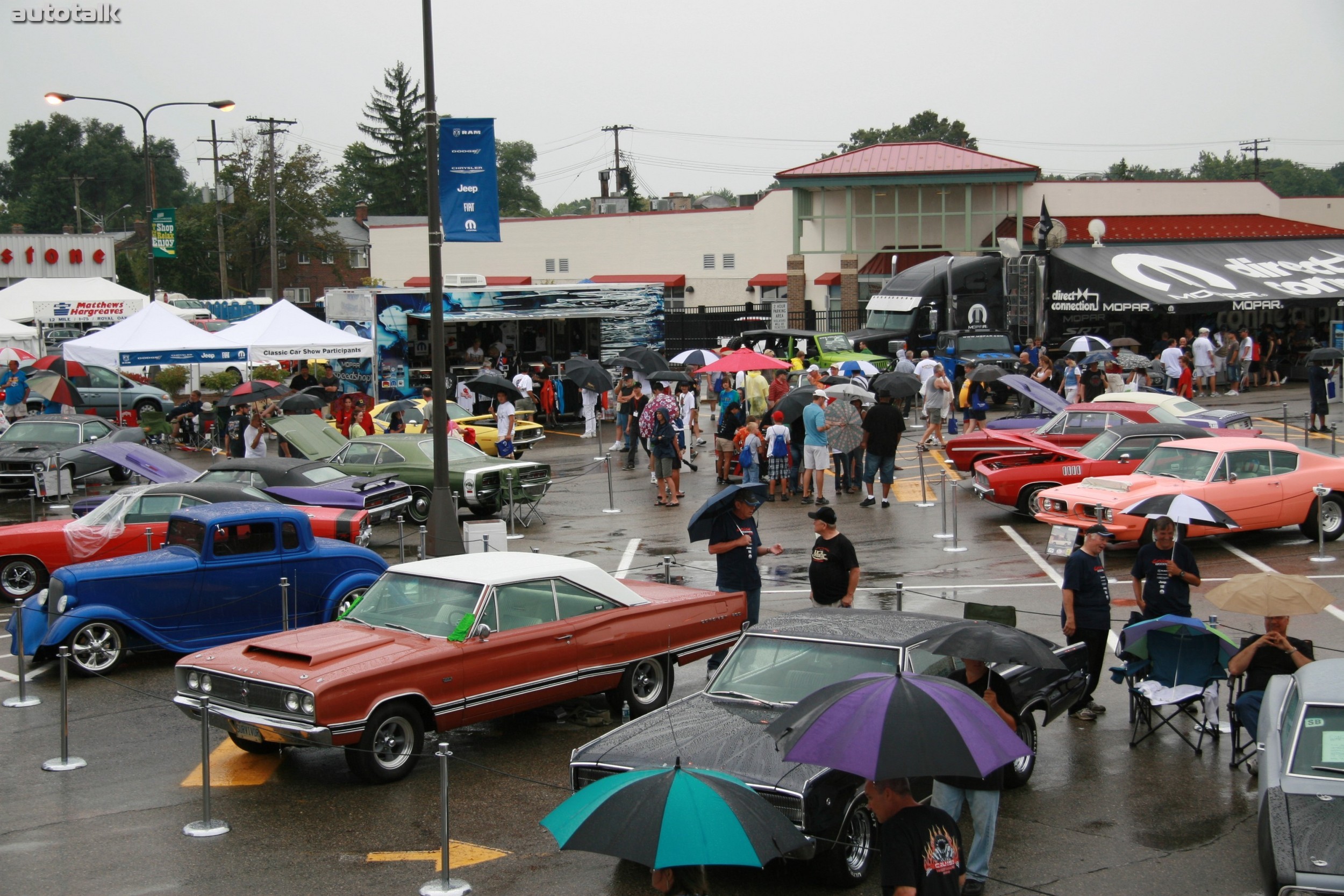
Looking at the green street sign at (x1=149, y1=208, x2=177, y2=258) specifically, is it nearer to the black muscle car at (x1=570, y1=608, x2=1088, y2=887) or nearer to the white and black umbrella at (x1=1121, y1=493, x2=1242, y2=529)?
the white and black umbrella at (x1=1121, y1=493, x2=1242, y2=529)

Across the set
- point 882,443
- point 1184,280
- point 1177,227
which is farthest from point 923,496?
→ point 1177,227

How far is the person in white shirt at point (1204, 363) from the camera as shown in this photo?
3278cm

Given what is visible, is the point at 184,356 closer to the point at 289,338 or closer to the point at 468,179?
the point at 289,338

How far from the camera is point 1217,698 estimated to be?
365 inches

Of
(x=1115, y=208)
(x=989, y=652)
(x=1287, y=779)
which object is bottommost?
(x=1287, y=779)

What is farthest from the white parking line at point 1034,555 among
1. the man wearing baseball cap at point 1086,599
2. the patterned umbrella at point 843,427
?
the man wearing baseball cap at point 1086,599

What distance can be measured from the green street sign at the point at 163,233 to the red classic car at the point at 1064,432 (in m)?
22.6

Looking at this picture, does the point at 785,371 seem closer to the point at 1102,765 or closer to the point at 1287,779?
the point at 1102,765

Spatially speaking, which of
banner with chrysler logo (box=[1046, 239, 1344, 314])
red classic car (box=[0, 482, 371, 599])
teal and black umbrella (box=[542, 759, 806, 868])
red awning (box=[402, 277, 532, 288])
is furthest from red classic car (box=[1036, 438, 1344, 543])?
red awning (box=[402, 277, 532, 288])

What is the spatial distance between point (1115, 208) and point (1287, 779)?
180ft

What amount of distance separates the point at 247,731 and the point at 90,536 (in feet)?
20.8

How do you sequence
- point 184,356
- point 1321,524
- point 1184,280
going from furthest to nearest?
point 1184,280
point 184,356
point 1321,524

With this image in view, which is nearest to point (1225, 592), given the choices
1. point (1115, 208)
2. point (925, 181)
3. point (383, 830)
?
point (383, 830)

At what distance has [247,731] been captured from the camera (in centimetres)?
866
